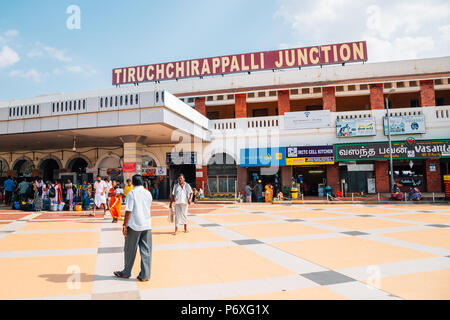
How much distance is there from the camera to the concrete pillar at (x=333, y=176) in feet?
64.9

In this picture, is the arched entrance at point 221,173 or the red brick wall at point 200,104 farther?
the red brick wall at point 200,104

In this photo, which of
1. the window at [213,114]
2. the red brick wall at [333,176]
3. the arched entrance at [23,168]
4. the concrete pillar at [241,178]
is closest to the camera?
the red brick wall at [333,176]

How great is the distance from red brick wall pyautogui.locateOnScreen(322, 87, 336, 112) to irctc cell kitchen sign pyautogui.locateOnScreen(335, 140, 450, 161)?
121 inches

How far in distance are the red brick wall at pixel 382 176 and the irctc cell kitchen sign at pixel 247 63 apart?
27.5 feet

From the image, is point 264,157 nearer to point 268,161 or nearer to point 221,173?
point 268,161

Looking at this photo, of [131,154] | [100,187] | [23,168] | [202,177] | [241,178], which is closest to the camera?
[100,187]

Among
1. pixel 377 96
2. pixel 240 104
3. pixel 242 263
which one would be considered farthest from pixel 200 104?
pixel 242 263

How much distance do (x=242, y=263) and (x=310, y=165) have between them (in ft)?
57.8

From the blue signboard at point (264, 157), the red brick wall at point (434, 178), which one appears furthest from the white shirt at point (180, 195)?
the red brick wall at point (434, 178)

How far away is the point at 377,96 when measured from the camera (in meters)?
19.8

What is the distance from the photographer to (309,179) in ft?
71.1

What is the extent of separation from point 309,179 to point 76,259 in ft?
62.5

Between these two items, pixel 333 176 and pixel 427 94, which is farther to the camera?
pixel 333 176

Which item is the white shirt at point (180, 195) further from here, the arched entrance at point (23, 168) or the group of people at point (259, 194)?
the arched entrance at point (23, 168)
